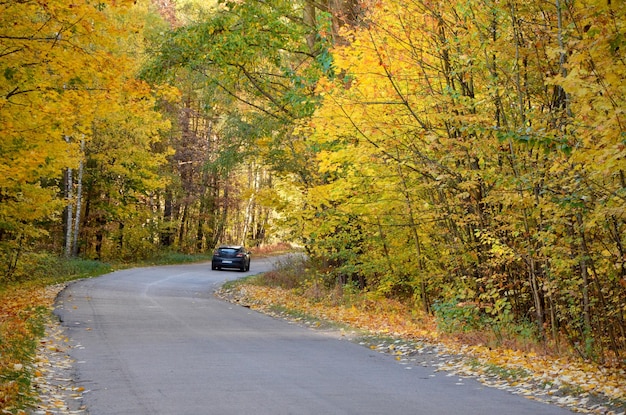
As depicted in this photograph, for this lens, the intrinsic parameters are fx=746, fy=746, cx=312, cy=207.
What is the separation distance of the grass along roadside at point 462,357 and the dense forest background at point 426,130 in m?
0.75

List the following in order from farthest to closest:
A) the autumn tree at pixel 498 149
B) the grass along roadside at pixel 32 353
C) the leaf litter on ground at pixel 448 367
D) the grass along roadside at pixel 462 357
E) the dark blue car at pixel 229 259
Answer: the dark blue car at pixel 229 259 < the autumn tree at pixel 498 149 < the grass along roadside at pixel 462 357 < the leaf litter on ground at pixel 448 367 < the grass along roadside at pixel 32 353

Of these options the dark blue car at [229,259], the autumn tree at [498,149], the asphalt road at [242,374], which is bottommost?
the asphalt road at [242,374]

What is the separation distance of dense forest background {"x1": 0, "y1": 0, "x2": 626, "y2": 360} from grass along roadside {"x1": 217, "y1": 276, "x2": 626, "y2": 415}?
75 centimetres

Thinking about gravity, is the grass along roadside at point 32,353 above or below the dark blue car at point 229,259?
below

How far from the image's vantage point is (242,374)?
31.2 feet

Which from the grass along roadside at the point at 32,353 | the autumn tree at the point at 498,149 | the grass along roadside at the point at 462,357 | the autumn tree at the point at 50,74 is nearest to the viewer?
the grass along roadside at the point at 32,353

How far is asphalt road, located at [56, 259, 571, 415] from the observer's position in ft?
25.0

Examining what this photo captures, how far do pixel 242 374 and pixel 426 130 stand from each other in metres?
6.03

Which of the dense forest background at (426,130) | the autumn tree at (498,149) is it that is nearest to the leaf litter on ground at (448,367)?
the dense forest background at (426,130)

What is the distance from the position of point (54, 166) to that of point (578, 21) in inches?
508

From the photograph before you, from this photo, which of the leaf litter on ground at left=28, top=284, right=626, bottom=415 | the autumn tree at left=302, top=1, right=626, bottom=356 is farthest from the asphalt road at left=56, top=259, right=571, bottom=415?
the autumn tree at left=302, top=1, right=626, bottom=356

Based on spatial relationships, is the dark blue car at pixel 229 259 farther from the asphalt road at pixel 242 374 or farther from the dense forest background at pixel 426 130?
the asphalt road at pixel 242 374

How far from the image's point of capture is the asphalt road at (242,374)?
761 cm

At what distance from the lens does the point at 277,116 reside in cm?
2233
